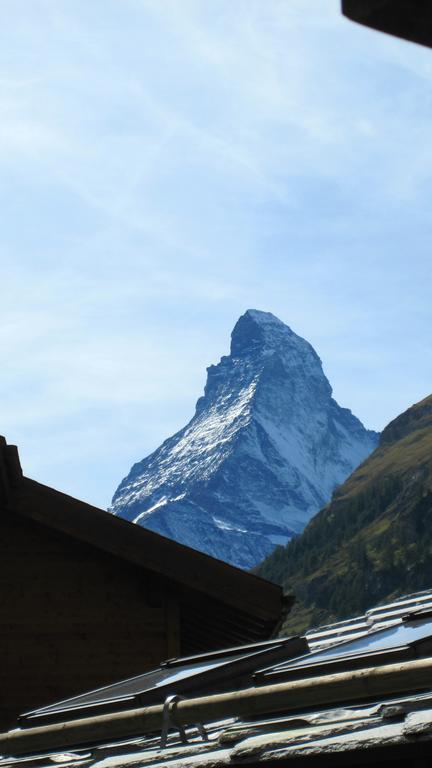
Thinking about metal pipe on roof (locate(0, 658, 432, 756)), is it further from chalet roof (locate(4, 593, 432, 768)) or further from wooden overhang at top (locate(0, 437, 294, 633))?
wooden overhang at top (locate(0, 437, 294, 633))

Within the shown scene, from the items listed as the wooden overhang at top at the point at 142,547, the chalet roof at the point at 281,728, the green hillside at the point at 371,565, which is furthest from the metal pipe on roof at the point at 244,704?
the green hillside at the point at 371,565

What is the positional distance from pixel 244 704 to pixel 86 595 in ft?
27.5

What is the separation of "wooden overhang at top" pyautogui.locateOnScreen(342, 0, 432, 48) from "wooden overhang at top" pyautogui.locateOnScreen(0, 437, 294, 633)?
1055 cm

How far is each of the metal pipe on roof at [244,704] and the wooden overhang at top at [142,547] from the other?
21.4 ft

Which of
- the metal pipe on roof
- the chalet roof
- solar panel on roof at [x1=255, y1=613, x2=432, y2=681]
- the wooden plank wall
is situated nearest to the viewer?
the chalet roof

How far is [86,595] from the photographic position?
12555 millimetres

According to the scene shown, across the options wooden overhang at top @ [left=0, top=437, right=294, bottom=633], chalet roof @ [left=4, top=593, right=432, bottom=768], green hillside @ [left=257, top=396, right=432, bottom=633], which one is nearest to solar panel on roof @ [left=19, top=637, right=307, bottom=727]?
chalet roof @ [left=4, top=593, right=432, bottom=768]

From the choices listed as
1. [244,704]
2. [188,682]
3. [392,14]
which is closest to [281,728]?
[244,704]

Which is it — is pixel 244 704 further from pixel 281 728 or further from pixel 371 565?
pixel 371 565

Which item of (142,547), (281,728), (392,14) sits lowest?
(281,728)

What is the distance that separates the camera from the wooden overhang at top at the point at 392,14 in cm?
185

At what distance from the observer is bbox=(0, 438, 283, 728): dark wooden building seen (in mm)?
12227

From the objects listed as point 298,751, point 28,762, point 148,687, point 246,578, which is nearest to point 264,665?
point 148,687

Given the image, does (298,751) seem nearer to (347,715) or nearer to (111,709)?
(347,715)
